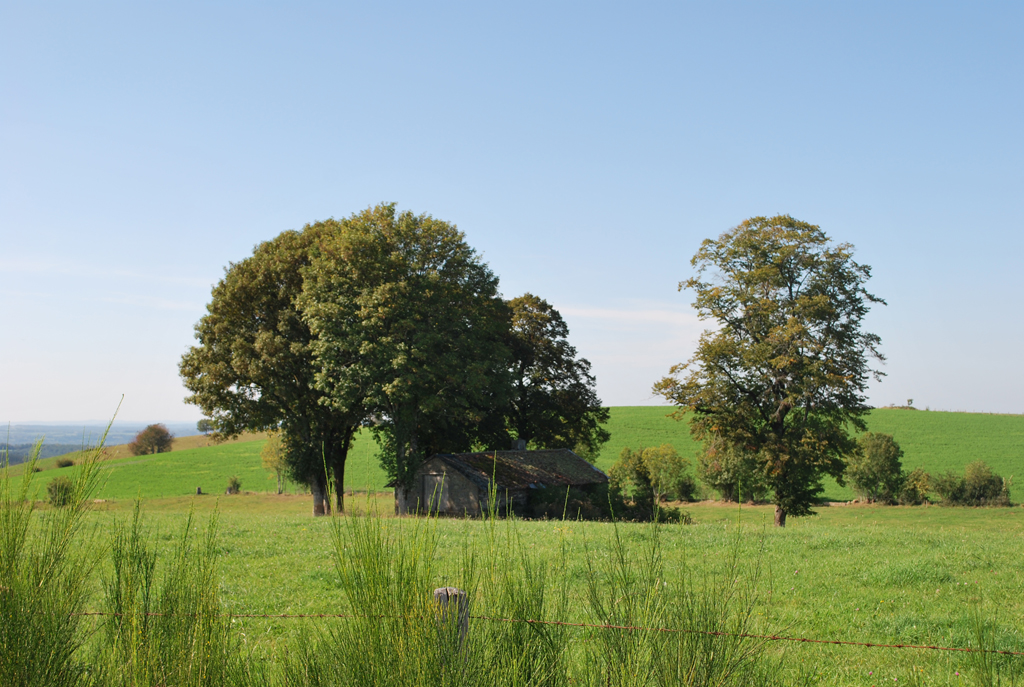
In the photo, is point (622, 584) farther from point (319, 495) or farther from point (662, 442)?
point (662, 442)

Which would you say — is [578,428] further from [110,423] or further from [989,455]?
[989,455]

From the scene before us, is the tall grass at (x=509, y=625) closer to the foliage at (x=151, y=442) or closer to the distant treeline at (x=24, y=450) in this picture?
the distant treeline at (x=24, y=450)

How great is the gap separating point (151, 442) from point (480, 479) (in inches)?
2621

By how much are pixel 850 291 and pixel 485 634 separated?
1226 inches

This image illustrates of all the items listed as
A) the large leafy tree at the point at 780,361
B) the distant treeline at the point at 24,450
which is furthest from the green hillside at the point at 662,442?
the distant treeline at the point at 24,450

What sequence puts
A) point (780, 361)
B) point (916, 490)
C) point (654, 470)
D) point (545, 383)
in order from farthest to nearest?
1. point (654, 470)
2. point (916, 490)
3. point (545, 383)
4. point (780, 361)

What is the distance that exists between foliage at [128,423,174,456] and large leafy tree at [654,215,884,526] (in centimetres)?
7376

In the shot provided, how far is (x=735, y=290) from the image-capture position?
Answer: 31047 mm

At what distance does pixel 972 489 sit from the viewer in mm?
48156

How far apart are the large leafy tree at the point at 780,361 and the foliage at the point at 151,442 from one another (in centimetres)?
7376

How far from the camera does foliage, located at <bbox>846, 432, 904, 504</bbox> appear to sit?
1949 inches

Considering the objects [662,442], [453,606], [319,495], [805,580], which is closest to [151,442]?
[319,495]

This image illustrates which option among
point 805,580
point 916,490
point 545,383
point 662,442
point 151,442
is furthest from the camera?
point 151,442

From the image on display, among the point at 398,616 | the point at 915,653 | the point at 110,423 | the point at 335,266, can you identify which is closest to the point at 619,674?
the point at 398,616
